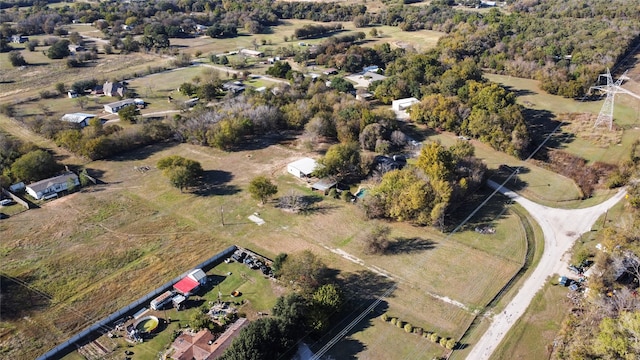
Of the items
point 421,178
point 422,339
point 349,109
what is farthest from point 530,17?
point 422,339

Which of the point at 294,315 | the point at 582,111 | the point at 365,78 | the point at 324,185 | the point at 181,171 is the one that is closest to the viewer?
the point at 294,315

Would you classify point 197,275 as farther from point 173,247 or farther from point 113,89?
point 113,89

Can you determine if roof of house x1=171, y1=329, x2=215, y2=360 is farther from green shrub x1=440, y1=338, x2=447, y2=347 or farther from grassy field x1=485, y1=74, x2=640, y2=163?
grassy field x1=485, y1=74, x2=640, y2=163

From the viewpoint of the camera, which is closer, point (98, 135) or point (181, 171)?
point (181, 171)

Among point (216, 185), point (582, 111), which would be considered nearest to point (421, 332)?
point (216, 185)

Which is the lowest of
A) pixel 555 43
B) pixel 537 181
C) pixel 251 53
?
pixel 537 181

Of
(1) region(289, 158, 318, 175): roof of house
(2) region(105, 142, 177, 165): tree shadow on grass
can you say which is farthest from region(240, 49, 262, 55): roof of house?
(1) region(289, 158, 318, 175): roof of house

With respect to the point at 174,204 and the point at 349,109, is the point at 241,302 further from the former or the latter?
the point at 349,109

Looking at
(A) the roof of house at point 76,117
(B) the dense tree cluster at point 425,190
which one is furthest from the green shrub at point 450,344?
(A) the roof of house at point 76,117

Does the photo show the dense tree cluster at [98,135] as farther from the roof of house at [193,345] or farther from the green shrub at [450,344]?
the green shrub at [450,344]
